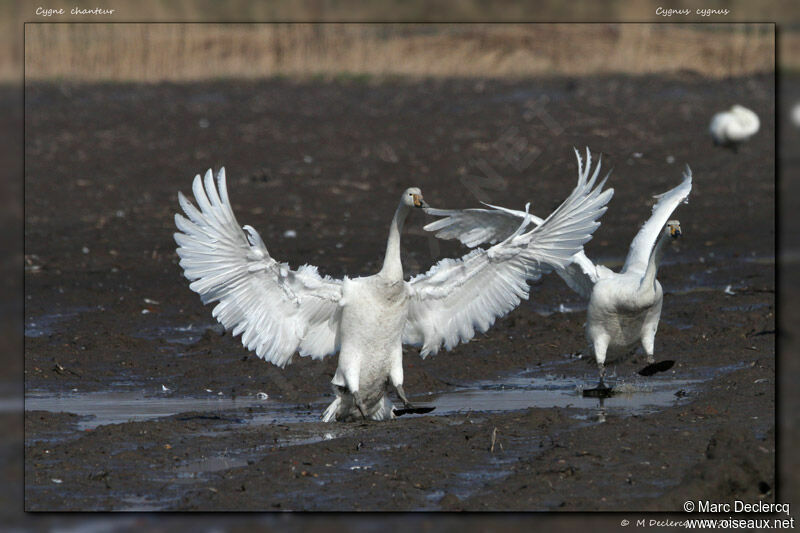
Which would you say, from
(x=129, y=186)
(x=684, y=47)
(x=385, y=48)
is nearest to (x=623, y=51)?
(x=684, y=47)

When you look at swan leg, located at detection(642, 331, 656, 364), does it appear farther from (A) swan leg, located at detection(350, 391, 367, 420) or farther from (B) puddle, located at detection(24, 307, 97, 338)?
(B) puddle, located at detection(24, 307, 97, 338)

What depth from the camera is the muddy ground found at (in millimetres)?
7344

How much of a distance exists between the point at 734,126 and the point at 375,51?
25.7 feet

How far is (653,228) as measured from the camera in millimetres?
11164

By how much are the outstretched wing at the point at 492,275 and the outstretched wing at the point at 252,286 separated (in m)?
0.70

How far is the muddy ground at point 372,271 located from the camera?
24.1 ft

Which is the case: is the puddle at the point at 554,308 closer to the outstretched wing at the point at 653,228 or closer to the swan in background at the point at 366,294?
the outstretched wing at the point at 653,228

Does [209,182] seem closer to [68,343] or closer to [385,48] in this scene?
[68,343]

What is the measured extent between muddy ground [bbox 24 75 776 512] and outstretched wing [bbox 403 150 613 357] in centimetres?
68

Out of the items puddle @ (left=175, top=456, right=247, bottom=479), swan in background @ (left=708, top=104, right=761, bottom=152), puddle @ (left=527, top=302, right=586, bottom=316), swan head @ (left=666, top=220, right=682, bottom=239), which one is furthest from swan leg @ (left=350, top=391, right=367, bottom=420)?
swan in background @ (left=708, top=104, right=761, bottom=152)

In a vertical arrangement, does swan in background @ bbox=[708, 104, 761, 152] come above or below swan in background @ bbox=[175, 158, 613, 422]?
above

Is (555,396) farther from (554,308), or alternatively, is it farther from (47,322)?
(47,322)

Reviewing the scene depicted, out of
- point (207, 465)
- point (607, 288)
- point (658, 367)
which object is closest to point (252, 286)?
point (207, 465)

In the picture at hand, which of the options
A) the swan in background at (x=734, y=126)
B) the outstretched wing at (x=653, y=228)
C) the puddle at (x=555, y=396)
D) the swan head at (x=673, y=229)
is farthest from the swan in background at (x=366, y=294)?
the swan in background at (x=734, y=126)
